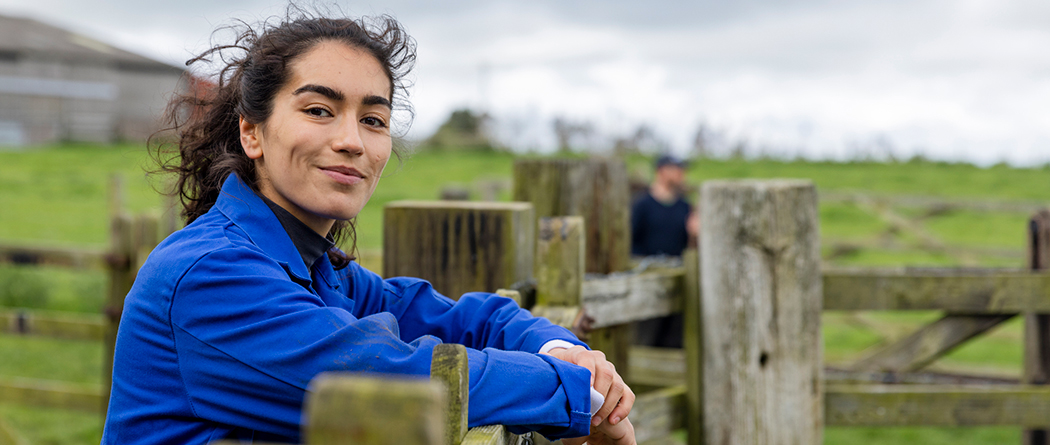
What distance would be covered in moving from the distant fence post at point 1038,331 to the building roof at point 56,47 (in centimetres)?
3632

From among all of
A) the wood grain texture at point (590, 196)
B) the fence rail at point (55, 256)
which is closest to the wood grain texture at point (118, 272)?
the fence rail at point (55, 256)

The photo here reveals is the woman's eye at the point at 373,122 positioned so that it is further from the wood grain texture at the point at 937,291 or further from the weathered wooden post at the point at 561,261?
the wood grain texture at the point at 937,291

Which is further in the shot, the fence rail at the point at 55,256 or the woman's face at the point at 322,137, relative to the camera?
the fence rail at the point at 55,256

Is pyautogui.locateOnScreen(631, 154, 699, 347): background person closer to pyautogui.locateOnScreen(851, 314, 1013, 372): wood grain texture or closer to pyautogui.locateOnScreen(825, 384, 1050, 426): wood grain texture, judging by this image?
pyautogui.locateOnScreen(851, 314, 1013, 372): wood grain texture

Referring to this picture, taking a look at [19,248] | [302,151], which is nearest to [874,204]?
[19,248]

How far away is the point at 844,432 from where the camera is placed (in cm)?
612

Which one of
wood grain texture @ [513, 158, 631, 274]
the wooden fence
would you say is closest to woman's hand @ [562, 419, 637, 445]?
wood grain texture @ [513, 158, 631, 274]

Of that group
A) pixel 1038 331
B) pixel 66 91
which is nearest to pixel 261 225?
pixel 1038 331

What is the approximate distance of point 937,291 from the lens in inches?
116

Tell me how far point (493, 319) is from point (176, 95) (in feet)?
3.27

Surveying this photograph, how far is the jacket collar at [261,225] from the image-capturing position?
4.59 ft

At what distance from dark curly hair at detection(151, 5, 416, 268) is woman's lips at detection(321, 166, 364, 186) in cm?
18

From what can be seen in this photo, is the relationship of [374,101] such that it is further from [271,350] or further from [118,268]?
[118,268]

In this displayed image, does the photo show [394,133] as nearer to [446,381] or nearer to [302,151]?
[302,151]
